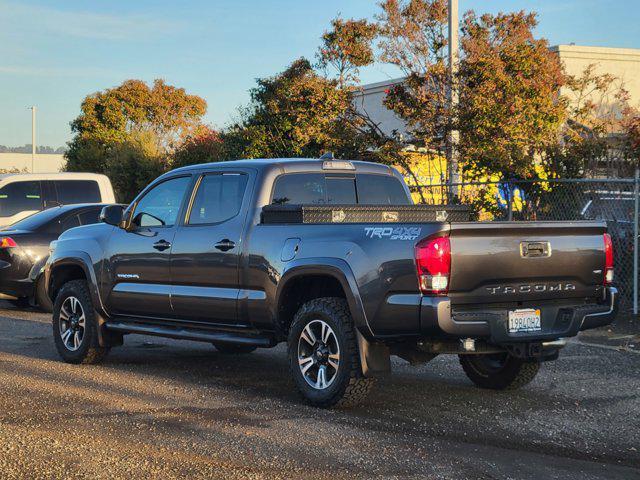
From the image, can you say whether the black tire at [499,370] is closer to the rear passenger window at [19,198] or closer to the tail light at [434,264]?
the tail light at [434,264]

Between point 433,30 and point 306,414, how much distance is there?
1284cm

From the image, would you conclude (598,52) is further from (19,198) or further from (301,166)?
(301,166)

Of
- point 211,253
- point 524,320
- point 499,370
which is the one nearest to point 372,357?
point 524,320

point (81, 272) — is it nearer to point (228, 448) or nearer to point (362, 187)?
point (362, 187)

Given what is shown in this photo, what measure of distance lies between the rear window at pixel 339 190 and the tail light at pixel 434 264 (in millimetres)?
1974

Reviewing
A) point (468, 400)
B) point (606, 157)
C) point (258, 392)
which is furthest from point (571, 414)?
point (606, 157)

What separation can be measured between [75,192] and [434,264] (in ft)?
39.4

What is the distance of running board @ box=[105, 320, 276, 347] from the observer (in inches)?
324

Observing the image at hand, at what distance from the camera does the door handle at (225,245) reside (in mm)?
8320

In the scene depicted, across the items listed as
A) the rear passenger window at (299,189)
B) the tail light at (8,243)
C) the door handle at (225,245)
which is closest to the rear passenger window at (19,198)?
the tail light at (8,243)

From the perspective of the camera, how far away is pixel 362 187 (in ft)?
29.6

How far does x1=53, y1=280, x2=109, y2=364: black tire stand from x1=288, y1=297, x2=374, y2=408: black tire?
277 cm

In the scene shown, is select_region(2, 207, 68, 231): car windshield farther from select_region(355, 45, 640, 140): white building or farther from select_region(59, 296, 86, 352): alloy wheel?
select_region(355, 45, 640, 140): white building

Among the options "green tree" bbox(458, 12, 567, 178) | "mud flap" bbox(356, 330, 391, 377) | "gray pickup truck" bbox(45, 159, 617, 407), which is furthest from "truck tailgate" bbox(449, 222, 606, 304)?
"green tree" bbox(458, 12, 567, 178)
